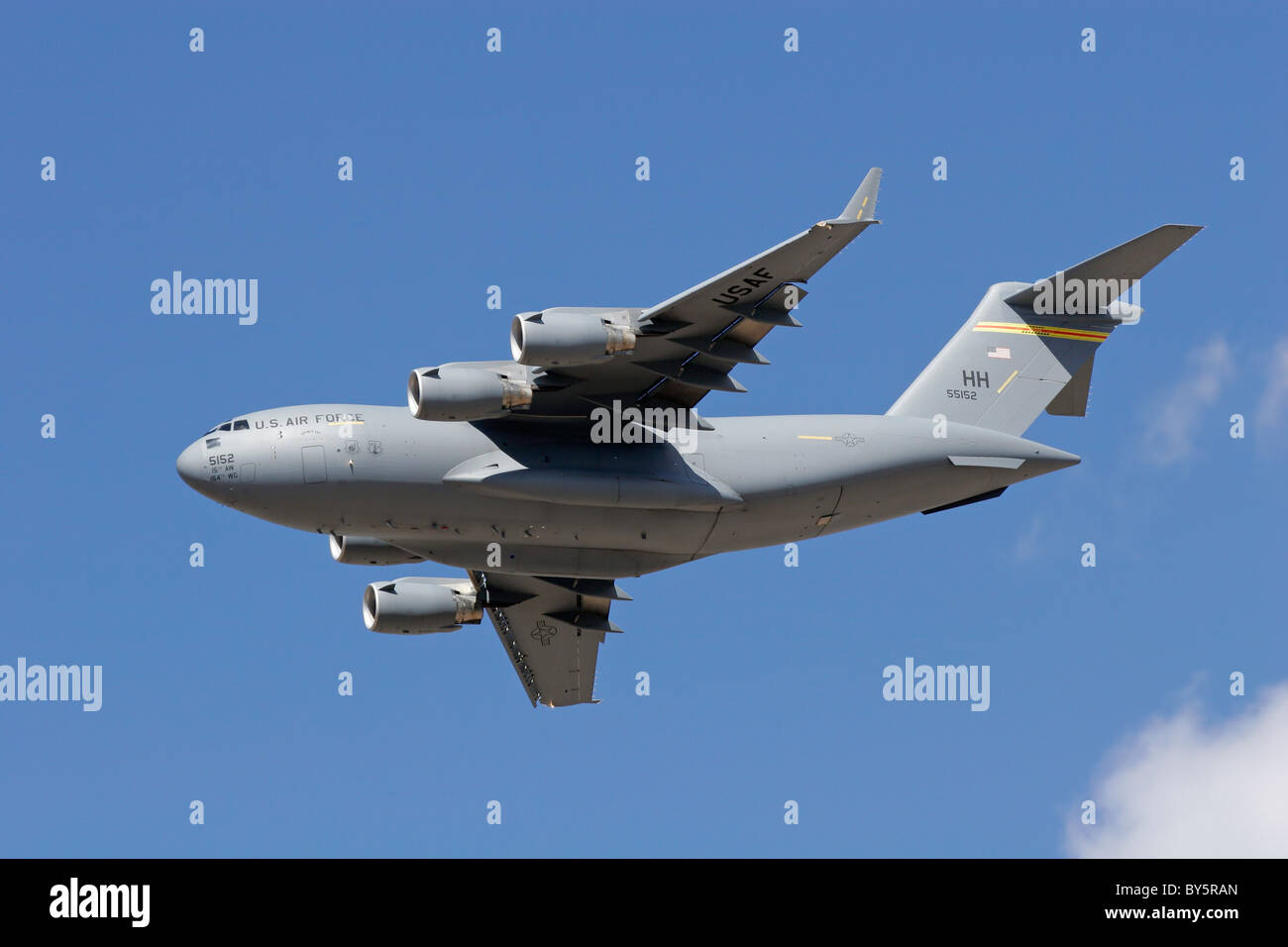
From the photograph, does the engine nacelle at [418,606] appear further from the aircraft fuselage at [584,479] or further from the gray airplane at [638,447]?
the aircraft fuselage at [584,479]

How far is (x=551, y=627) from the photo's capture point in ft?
87.0

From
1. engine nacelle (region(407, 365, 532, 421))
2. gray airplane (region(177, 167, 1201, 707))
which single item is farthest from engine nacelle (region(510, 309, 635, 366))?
engine nacelle (region(407, 365, 532, 421))

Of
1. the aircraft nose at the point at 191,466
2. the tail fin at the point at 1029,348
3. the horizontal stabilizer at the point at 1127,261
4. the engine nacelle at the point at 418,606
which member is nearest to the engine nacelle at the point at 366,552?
the engine nacelle at the point at 418,606

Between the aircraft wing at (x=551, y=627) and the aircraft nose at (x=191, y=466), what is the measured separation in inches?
213

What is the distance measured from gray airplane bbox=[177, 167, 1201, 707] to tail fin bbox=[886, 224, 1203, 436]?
0.04m

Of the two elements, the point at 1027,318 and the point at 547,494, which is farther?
the point at 1027,318

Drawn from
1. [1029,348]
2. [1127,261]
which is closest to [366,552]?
[1029,348]

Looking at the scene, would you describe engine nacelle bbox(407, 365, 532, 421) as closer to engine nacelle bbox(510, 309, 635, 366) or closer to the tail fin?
engine nacelle bbox(510, 309, 635, 366)

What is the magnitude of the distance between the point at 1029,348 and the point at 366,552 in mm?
9565
